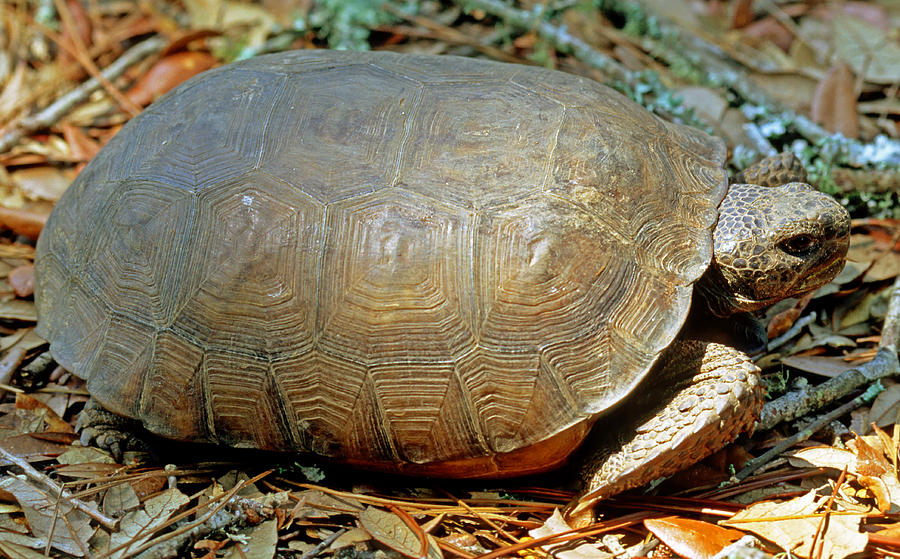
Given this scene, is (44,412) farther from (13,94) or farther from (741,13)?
(741,13)

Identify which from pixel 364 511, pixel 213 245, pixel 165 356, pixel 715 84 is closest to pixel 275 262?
pixel 213 245

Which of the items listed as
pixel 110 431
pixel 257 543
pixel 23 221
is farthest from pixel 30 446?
pixel 23 221

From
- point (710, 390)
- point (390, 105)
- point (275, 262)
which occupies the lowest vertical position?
point (710, 390)

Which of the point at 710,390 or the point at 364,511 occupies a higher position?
the point at 710,390

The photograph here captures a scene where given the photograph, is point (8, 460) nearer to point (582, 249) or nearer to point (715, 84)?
point (582, 249)

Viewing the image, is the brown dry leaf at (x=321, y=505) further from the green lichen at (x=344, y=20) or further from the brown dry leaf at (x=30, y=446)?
the green lichen at (x=344, y=20)

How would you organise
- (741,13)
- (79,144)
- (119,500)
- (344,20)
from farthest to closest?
(741,13) → (344,20) → (79,144) → (119,500)

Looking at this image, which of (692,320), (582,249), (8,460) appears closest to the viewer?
(582,249)

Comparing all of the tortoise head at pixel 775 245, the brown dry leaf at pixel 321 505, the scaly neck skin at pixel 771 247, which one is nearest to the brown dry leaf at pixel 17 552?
the brown dry leaf at pixel 321 505
